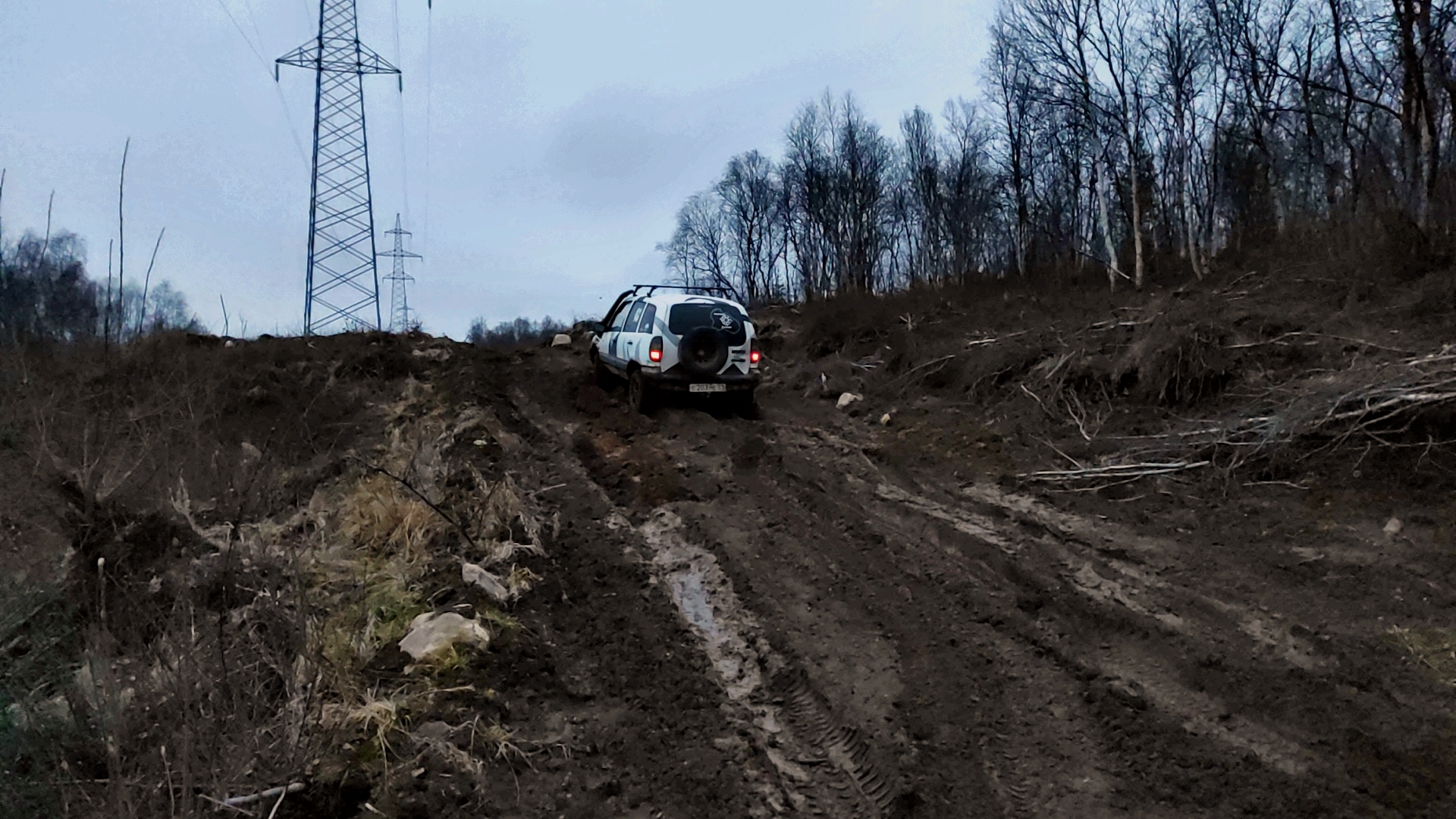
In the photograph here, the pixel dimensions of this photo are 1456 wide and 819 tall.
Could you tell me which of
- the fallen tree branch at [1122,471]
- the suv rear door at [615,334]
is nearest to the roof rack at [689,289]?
the suv rear door at [615,334]

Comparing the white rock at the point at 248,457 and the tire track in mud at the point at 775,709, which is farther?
the white rock at the point at 248,457

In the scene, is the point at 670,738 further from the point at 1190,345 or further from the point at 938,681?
the point at 1190,345

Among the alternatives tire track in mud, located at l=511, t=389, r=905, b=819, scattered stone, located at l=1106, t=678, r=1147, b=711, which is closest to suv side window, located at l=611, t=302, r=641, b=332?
tire track in mud, located at l=511, t=389, r=905, b=819

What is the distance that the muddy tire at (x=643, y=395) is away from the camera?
11.6 m

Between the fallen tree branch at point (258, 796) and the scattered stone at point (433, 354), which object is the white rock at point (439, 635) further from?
the scattered stone at point (433, 354)

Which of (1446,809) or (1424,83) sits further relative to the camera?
(1424,83)

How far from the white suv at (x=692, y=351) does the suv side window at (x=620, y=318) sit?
71 centimetres

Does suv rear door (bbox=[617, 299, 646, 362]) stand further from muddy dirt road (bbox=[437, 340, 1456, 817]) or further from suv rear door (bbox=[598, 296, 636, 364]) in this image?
muddy dirt road (bbox=[437, 340, 1456, 817])

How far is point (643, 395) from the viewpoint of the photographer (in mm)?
11594

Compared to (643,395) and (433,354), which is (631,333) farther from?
(433,354)

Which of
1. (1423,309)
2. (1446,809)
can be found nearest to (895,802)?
(1446,809)

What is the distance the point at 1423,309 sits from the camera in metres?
8.05

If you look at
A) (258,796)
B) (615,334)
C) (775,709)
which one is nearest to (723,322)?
(615,334)

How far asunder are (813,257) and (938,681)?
141 ft
